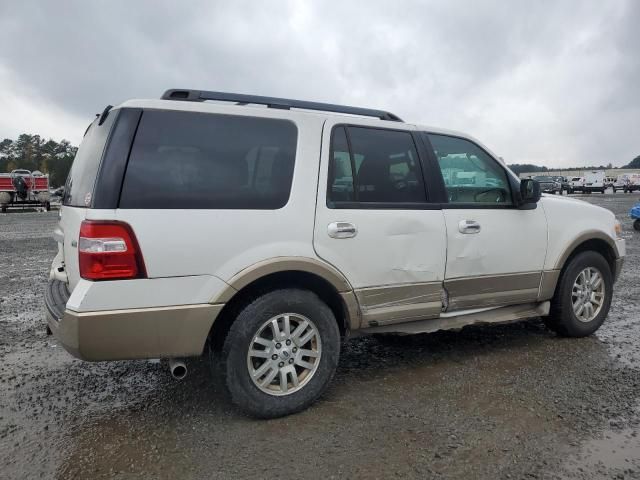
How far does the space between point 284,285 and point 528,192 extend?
7.55ft

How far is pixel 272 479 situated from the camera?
2.59 metres

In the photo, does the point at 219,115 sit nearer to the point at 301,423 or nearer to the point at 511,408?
the point at 301,423

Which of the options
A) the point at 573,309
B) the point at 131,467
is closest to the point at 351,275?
the point at 131,467

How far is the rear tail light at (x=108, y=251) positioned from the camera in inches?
107

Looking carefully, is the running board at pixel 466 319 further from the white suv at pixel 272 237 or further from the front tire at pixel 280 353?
the front tire at pixel 280 353

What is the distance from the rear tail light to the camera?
273cm

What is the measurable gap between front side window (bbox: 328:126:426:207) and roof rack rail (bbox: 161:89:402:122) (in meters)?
0.22

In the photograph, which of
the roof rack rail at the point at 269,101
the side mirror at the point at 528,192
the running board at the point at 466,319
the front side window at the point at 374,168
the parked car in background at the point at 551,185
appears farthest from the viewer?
the parked car in background at the point at 551,185

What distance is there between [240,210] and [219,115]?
606 millimetres

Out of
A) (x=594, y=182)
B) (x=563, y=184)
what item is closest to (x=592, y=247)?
(x=563, y=184)

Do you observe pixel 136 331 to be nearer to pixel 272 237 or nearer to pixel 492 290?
pixel 272 237

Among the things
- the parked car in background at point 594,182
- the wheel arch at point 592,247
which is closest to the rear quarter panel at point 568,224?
the wheel arch at point 592,247

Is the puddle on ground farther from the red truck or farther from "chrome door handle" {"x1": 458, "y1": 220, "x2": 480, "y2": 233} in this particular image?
the red truck

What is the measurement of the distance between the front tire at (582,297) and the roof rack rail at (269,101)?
219 cm
